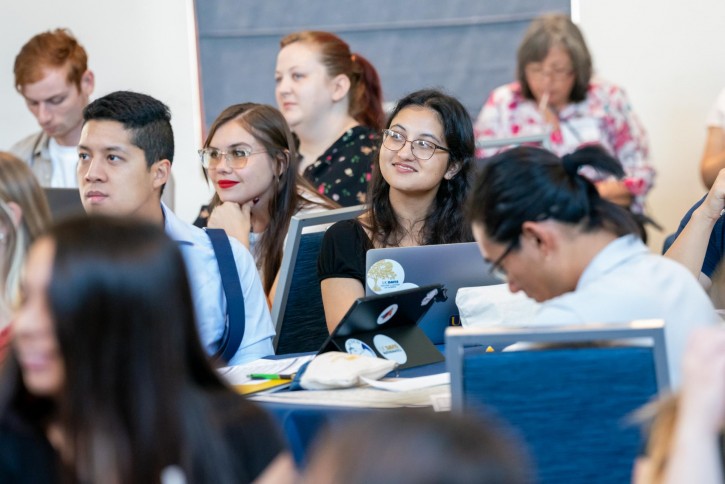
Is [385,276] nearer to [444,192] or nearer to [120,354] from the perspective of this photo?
[444,192]

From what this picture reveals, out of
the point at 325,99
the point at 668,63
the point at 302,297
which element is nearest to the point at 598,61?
the point at 668,63

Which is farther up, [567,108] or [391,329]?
[567,108]

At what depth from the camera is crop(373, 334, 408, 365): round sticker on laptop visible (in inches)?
103

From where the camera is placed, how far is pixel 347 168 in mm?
4449

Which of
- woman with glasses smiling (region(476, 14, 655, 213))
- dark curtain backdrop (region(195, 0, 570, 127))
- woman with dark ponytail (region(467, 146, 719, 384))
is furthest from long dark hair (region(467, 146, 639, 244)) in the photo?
dark curtain backdrop (region(195, 0, 570, 127))

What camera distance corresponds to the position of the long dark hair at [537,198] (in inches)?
81.2

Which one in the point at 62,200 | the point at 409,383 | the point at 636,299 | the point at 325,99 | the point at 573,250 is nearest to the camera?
the point at 636,299

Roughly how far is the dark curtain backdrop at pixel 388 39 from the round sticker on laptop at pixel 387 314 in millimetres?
3346

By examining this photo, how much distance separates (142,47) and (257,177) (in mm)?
2492

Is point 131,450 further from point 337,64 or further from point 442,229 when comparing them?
point 337,64

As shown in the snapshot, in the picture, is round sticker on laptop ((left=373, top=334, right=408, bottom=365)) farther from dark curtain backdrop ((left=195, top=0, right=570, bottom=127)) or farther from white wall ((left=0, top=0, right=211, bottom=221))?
white wall ((left=0, top=0, right=211, bottom=221))

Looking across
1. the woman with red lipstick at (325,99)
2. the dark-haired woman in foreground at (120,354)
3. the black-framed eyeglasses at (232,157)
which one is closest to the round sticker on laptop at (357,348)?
the dark-haired woman in foreground at (120,354)

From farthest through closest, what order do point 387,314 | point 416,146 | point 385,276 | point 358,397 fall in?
point 416,146, point 385,276, point 387,314, point 358,397

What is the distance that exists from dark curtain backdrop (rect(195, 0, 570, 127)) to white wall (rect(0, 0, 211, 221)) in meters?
0.11
